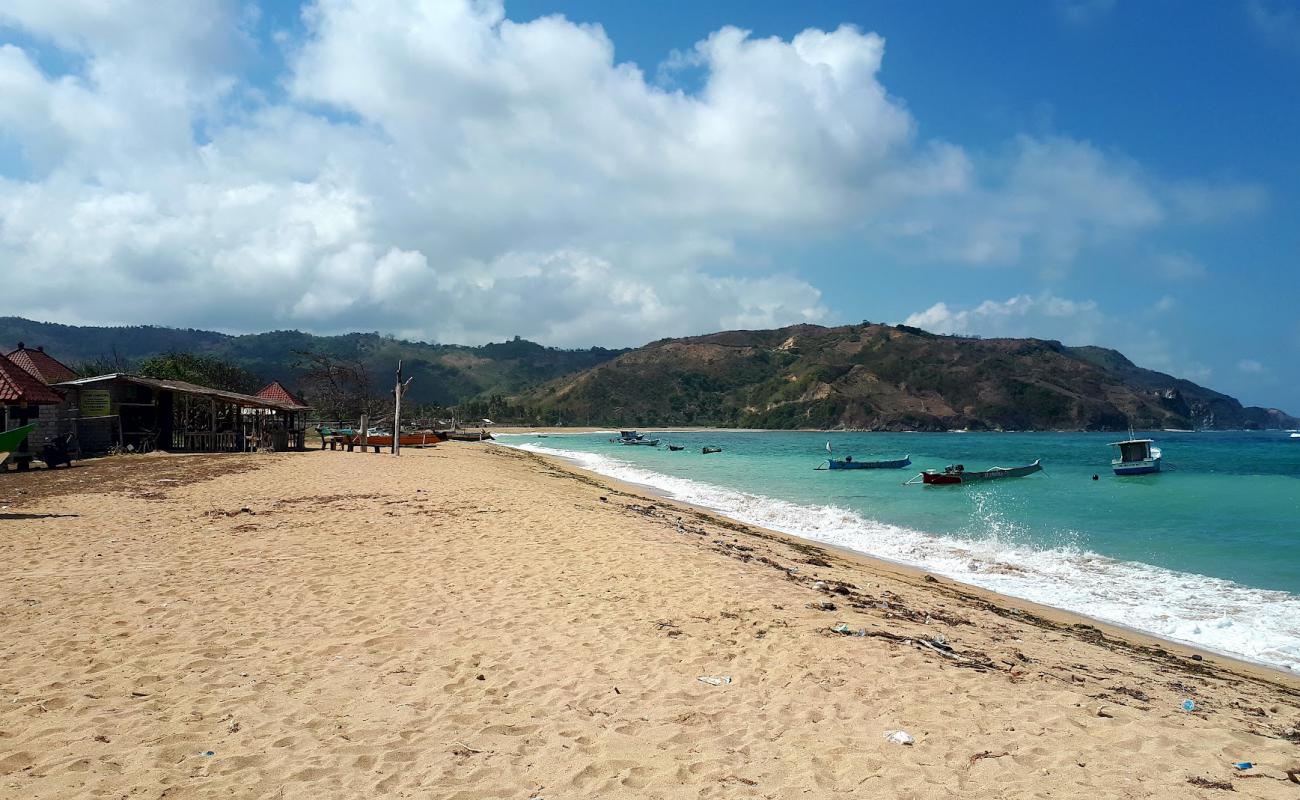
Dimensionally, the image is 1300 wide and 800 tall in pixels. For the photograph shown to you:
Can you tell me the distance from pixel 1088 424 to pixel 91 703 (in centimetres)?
15257

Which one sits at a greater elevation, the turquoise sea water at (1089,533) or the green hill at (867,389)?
the green hill at (867,389)

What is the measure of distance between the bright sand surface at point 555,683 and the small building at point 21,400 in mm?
13475

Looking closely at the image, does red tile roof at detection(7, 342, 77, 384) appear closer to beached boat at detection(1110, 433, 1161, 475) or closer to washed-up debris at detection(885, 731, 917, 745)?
washed-up debris at detection(885, 731, 917, 745)

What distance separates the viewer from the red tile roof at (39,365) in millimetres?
29266

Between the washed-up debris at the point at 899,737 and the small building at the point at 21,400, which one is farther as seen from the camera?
the small building at the point at 21,400

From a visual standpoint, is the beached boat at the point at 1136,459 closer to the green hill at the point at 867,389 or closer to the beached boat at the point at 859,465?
the beached boat at the point at 859,465

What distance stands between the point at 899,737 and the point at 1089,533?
1796 centimetres

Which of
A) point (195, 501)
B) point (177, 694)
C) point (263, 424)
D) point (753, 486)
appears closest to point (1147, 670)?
point (177, 694)

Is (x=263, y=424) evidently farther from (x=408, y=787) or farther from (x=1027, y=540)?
(x=408, y=787)

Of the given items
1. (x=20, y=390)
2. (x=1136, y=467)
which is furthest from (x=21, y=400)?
(x=1136, y=467)

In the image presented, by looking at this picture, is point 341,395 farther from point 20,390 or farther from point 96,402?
point 20,390

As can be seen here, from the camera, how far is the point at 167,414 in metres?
28.2

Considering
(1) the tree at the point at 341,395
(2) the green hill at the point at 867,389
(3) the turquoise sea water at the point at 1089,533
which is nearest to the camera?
(3) the turquoise sea water at the point at 1089,533

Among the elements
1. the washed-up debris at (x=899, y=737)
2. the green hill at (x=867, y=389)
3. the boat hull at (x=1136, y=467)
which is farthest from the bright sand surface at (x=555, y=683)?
the green hill at (x=867, y=389)
